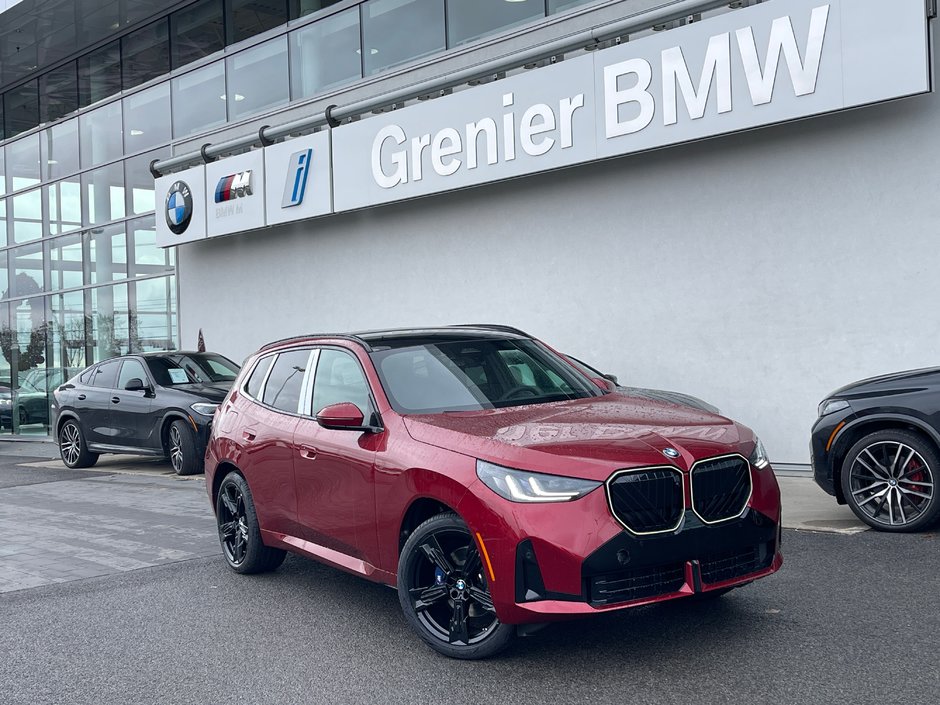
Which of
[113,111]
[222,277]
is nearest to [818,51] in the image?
[222,277]

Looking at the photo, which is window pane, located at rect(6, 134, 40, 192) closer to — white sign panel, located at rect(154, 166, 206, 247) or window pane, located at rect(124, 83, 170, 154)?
window pane, located at rect(124, 83, 170, 154)

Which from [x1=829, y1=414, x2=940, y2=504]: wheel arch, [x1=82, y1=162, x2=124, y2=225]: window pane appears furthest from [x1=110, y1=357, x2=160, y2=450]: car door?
[x1=829, y1=414, x2=940, y2=504]: wheel arch

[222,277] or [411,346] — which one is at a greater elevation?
[222,277]

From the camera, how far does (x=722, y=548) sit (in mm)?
4574

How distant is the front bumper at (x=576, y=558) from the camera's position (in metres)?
4.29

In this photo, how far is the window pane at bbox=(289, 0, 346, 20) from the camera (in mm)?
18045

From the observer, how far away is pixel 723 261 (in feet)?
39.0

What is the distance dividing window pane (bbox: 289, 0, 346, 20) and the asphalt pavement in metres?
13.5

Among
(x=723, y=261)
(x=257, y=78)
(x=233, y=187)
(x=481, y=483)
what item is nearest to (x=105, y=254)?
(x=233, y=187)

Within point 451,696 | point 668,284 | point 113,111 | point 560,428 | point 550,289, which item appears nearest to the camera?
point 451,696

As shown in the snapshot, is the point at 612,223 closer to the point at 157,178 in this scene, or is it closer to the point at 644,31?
the point at 644,31

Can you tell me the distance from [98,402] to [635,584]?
12.5 meters

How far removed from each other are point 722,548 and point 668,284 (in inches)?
321

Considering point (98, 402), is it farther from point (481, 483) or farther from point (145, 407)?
point (481, 483)
